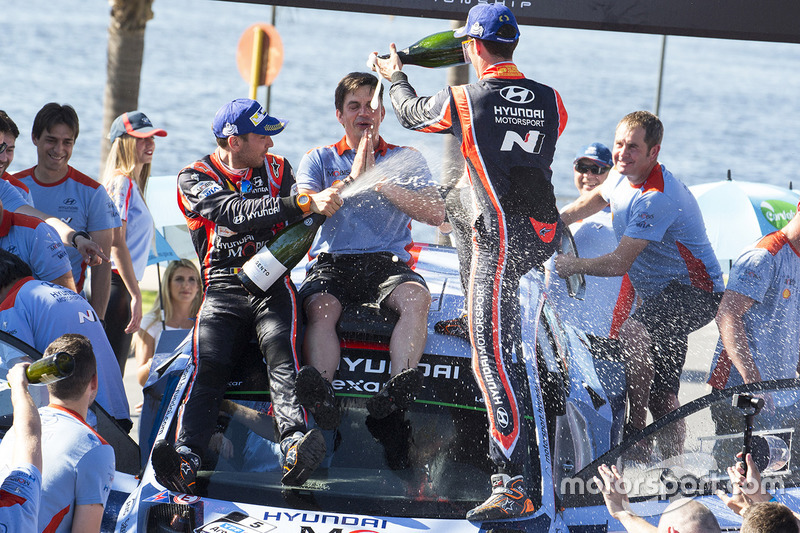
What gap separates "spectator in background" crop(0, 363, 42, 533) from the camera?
2.99 m

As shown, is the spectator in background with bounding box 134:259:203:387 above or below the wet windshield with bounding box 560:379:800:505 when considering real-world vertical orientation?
above

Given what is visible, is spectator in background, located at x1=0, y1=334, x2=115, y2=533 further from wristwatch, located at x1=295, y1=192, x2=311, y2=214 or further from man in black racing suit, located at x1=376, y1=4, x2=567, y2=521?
man in black racing suit, located at x1=376, y1=4, x2=567, y2=521

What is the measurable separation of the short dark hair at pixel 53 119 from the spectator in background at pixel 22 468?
329 cm

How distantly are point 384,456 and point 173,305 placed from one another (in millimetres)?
3665

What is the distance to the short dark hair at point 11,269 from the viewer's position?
15.9ft

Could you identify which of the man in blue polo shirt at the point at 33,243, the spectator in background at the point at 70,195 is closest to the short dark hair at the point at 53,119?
the spectator in background at the point at 70,195

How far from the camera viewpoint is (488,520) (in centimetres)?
397

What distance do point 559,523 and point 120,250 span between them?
3949 mm

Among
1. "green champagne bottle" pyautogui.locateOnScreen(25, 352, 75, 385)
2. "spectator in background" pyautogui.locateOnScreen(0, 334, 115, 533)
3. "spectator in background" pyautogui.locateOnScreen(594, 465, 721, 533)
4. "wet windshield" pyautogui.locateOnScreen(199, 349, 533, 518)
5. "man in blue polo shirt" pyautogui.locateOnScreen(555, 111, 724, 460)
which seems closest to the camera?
"green champagne bottle" pyautogui.locateOnScreen(25, 352, 75, 385)

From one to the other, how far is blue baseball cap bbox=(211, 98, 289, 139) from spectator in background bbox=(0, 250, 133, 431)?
110 cm

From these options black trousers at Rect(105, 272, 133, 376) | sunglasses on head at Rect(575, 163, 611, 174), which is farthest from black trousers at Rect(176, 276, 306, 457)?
sunglasses on head at Rect(575, 163, 611, 174)

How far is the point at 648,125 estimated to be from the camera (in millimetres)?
5863

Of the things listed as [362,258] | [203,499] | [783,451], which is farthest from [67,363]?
[783,451]

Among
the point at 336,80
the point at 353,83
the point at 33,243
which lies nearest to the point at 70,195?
the point at 33,243
